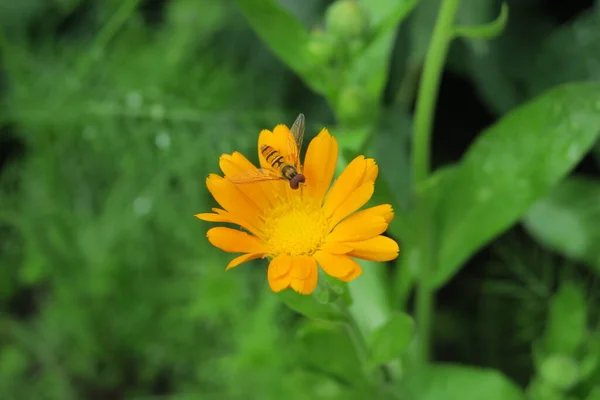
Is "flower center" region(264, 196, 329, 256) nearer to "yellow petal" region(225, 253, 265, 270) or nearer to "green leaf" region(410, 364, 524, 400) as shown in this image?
"yellow petal" region(225, 253, 265, 270)

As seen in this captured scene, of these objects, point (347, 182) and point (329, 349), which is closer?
point (347, 182)

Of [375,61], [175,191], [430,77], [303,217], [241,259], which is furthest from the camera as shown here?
[175,191]

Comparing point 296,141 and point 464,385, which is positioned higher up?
point 296,141

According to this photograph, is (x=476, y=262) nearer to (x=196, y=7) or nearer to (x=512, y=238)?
(x=512, y=238)

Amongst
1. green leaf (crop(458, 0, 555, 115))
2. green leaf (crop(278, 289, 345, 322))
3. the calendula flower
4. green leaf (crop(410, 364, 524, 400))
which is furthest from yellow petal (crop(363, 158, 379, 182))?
green leaf (crop(458, 0, 555, 115))

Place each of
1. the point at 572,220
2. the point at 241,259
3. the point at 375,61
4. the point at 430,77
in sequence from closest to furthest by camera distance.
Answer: the point at 241,259 < the point at 430,77 < the point at 375,61 < the point at 572,220

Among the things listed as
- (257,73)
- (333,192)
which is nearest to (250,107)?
(257,73)

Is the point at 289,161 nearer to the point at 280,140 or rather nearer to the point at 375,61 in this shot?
the point at 280,140

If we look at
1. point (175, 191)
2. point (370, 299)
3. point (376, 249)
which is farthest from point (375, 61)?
point (175, 191)
